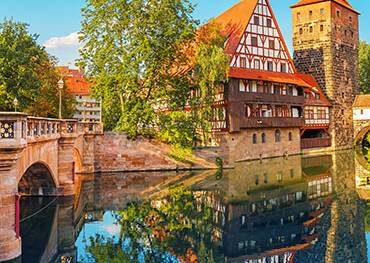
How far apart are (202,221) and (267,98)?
21700 mm

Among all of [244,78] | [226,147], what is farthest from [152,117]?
[244,78]

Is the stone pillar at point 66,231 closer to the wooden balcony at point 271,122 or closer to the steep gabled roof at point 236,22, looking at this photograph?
the wooden balcony at point 271,122

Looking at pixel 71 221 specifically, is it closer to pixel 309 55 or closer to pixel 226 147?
pixel 226 147

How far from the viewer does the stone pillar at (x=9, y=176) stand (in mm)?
9742

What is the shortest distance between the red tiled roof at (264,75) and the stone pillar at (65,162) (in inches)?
635

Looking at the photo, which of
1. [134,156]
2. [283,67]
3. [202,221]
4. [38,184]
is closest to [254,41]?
[283,67]

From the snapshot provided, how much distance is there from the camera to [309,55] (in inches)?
1827

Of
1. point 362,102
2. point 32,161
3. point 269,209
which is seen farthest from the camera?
point 362,102

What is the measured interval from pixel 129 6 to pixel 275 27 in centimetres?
1484

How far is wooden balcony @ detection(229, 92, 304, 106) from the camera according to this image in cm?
3272

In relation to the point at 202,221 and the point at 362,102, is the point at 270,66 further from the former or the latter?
the point at 202,221

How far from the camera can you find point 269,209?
17.0m

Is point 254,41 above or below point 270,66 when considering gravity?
above

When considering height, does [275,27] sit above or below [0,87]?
above
